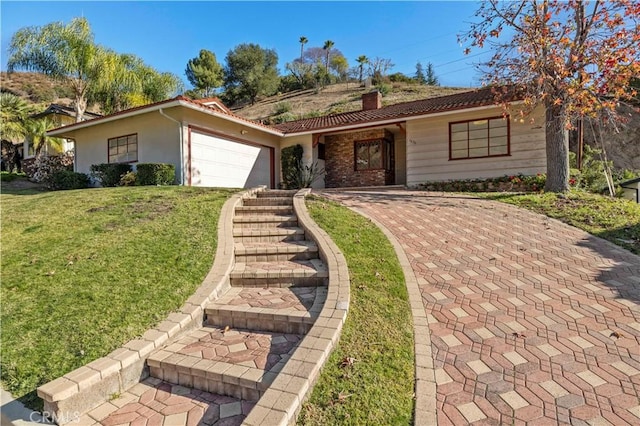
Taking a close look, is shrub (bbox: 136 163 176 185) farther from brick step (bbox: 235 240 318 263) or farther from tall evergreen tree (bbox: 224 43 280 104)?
tall evergreen tree (bbox: 224 43 280 104)

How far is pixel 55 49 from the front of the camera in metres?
→ 15.8

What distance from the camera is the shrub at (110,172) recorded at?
11.8 meters

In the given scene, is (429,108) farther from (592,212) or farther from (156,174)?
(156,174)

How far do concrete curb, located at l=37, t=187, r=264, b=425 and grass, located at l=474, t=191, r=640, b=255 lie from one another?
634 cm

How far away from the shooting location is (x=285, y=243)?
5711 millimetres

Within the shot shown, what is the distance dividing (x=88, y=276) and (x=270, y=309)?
92.0 inches

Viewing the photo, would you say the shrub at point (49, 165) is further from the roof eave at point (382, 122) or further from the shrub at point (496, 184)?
the shrub at point (496, 184)

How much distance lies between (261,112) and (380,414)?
37.8 meters

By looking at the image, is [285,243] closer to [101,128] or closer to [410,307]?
[410,307]

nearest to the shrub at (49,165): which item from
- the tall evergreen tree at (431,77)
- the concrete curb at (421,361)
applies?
the concrete curb at (421,361)

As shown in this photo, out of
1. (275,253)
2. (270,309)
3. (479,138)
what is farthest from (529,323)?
(479,138)

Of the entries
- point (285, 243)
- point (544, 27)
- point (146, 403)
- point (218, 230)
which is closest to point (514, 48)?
point (544, 27)

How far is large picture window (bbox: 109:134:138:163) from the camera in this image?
12320 mm

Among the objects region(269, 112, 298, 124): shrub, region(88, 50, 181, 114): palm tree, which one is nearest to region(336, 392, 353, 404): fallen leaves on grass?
region(88, 50, 181, 114): palm tree
